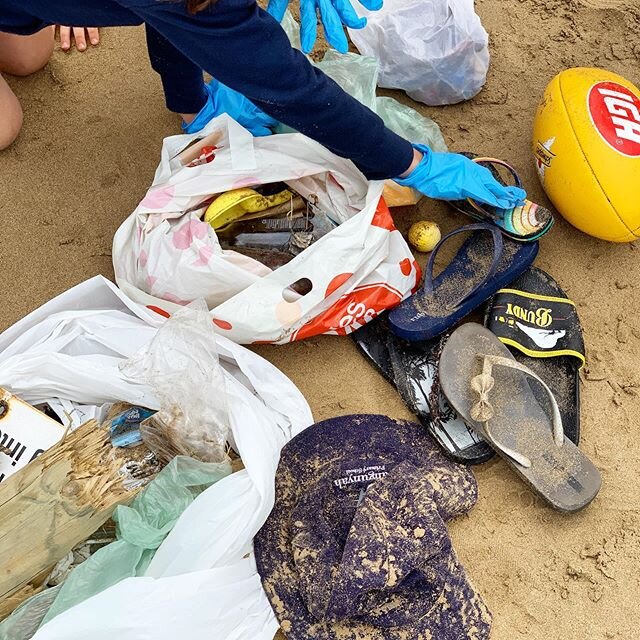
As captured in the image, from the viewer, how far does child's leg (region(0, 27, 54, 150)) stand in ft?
5.57

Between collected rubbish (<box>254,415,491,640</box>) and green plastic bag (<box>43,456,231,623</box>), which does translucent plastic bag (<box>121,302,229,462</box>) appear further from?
collected rubbish (<box>254,415,491,640</box>)

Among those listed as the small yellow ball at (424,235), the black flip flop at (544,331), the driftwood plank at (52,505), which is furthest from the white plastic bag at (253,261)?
the driftwood plank at (52,505)

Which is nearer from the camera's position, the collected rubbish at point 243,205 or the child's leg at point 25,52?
the collected rubbish at point 243,205

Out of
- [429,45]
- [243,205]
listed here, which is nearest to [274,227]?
[243,205]

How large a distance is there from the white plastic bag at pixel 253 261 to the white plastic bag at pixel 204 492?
2.7 inches

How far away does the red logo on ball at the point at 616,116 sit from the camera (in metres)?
1.47

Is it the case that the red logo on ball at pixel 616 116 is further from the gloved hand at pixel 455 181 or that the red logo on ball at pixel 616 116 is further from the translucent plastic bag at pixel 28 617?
the translucent plastic bag at pixel 28 617

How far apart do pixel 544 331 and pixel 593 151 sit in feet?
1.23

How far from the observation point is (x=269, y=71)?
110cm

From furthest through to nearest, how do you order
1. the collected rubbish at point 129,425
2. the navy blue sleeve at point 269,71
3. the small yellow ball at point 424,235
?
the small yellow ball at point 424,235
the collected rubbish at point 129,425
the navy blue sleeve at point 269,71

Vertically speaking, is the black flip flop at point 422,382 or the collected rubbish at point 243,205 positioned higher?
the collected rubbish at point 243,205

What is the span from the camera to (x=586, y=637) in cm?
135

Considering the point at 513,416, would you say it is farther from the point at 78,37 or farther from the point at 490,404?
the point at 78,37

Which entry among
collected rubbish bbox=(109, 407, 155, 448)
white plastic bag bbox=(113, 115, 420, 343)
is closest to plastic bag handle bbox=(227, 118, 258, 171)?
white plastic bag bbox=(113, 115, 420, 343)
